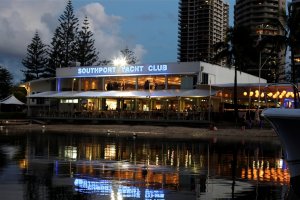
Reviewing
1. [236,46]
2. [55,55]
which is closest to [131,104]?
[236,46]

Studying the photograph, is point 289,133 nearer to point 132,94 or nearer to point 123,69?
point 132,94

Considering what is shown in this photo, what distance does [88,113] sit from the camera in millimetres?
51219

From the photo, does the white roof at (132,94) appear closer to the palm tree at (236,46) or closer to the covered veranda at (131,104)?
the covered veranda at (131,104)

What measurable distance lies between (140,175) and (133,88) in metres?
38.5

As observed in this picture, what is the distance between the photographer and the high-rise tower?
138m

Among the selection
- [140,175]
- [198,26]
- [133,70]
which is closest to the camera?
[140,175]

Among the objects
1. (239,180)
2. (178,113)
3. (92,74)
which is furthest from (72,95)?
(239,180)

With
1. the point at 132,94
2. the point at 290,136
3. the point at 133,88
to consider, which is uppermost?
the point at 133,88

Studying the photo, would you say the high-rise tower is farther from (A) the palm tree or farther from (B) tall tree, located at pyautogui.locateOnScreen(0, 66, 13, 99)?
(A) the palm tree

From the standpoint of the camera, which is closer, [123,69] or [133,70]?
[133,70]

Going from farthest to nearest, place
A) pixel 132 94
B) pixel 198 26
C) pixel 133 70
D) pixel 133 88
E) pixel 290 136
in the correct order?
pixel 198 26, pixel 133 88, pixel 133 70, pixel 132 94, pixel 290 136

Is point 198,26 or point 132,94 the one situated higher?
point 198,26

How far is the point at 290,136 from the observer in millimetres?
13750

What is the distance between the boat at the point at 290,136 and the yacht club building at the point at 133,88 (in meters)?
30.8
